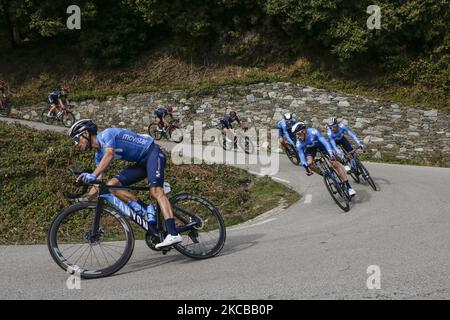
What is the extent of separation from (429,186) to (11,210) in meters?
10.1

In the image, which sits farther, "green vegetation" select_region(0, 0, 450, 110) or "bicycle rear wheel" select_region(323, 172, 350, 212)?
"green vegetation" select_region(0, 0, 450, 110)

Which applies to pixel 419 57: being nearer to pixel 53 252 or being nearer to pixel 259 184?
pixel 259 184

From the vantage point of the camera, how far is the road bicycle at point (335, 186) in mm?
10297

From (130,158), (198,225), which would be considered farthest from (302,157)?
(130,158)

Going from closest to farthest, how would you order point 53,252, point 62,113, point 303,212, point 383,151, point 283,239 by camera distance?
point 53,252, point 283,239, point 303,212, point 383,151, point 62,113

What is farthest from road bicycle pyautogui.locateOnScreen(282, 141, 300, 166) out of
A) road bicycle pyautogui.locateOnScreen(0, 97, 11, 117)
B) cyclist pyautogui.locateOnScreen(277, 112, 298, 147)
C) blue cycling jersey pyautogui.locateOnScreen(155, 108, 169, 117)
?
road bicycle pyautogui.locateOnScreen(0, 97, 11, 117)

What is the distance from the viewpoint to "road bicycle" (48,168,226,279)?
594 cm

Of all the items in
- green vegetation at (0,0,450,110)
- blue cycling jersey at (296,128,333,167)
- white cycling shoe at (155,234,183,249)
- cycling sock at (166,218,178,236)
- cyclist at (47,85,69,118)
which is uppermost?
green vegetation at (0,0,450,110)

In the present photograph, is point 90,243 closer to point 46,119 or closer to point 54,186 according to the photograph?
point 54,186

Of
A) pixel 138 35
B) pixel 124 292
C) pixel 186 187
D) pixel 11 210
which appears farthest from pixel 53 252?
pixel 138 35

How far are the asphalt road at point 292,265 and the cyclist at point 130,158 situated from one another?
709 mm

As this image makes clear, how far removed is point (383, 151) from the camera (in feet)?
66.6

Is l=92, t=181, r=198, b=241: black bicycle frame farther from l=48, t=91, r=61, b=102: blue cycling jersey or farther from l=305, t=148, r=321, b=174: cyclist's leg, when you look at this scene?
l=48, t=91, r=61, b=102: blue cycling jersey

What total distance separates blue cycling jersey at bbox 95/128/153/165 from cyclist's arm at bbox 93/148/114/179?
0.25 ft
